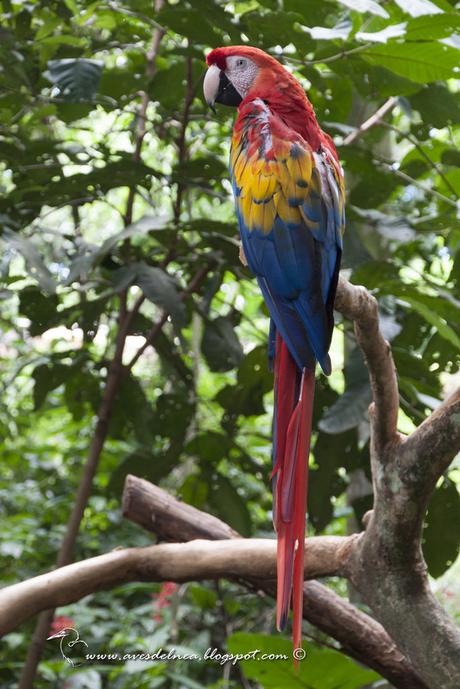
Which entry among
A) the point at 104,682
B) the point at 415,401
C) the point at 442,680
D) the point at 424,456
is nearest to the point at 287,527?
the point at 424,456

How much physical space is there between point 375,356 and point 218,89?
42 centimetres

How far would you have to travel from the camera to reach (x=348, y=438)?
126 cm

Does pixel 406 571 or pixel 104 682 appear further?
pixel 104 682

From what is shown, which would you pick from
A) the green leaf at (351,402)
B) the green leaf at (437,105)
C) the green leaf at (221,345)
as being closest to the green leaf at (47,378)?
the green leaf at (221,345)

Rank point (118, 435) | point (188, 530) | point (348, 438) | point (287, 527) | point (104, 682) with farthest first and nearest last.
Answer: point (104, 682), point (118, 435), point (348, 438), point (188, 530), point (287, 527)

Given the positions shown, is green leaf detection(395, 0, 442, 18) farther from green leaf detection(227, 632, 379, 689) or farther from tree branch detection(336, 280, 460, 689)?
green leaf detection(227, 632, 379, 689)

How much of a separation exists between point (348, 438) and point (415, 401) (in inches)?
5.4

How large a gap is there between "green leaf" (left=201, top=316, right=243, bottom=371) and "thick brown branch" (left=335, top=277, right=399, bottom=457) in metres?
0.40

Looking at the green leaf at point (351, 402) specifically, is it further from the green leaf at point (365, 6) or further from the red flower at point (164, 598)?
the red flower at point (164, 598)

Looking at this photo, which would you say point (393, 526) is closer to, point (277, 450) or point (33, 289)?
→ point (277, 450)

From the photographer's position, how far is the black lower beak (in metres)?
1.06

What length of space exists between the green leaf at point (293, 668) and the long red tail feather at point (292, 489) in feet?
0.49

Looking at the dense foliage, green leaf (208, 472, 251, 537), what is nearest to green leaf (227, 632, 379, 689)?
the dense foliage

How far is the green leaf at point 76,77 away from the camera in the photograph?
1.12m
